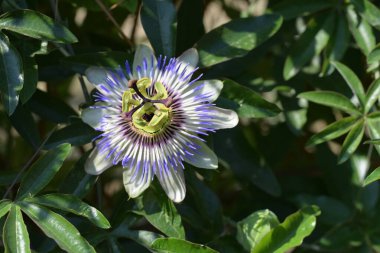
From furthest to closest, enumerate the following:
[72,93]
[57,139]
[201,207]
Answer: [72,93]
[201,207]
[57,139]

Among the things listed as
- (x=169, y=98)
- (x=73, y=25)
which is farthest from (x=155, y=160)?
(x=73, y=25)

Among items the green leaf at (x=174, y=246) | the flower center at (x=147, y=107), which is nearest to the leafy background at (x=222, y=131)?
the green leaf at (x=174, y=246)

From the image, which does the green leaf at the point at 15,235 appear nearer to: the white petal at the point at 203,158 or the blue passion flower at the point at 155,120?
the blue passion flower at the point at 155,120

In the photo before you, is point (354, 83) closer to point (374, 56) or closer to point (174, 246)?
point (374, 56)

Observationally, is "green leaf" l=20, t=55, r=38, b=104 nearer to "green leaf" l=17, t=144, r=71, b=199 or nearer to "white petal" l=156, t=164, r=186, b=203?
"green leaf" l=17, t=144, r=71, b=199

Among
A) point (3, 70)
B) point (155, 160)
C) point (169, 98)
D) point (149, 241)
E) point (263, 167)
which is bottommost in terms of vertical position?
point (263, 167)

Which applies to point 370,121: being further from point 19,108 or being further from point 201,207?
point 19,108

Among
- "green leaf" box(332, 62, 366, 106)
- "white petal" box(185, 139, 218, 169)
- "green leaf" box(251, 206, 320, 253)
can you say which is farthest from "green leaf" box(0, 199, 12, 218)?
"green leaf" box(332, 62, 366, 106)

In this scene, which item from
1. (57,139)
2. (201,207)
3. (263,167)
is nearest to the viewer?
(57,139)
